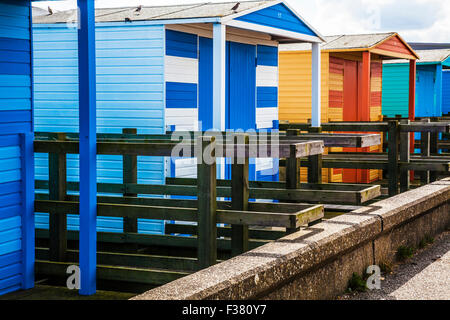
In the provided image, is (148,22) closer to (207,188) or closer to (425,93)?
(207,188)

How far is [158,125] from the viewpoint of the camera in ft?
28.2

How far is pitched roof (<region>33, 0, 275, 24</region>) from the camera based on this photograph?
8.65 m

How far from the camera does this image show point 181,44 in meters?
8.97

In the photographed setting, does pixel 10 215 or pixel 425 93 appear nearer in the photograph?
pixel 10 215

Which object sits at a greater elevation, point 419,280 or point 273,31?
point 273,31

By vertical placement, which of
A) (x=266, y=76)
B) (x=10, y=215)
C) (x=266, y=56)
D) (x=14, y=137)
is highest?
(x=266, y=56)

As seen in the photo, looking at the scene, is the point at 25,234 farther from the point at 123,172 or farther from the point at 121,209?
the point at 123,172

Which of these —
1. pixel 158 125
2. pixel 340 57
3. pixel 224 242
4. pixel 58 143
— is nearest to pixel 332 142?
pixel 224 242

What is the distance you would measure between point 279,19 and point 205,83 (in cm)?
149

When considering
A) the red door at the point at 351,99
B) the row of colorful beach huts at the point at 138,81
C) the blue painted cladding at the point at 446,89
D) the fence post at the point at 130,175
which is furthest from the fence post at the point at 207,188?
the blue painted cladding at the point at 446,89

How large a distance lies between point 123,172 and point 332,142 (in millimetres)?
2375

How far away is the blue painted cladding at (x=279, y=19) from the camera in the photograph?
371 inches

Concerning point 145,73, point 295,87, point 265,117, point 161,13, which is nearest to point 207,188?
point 145,73

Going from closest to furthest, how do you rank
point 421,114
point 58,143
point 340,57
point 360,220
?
1. point 360,220
2. point 58,143
3. point 340,57
4. point 421,114
